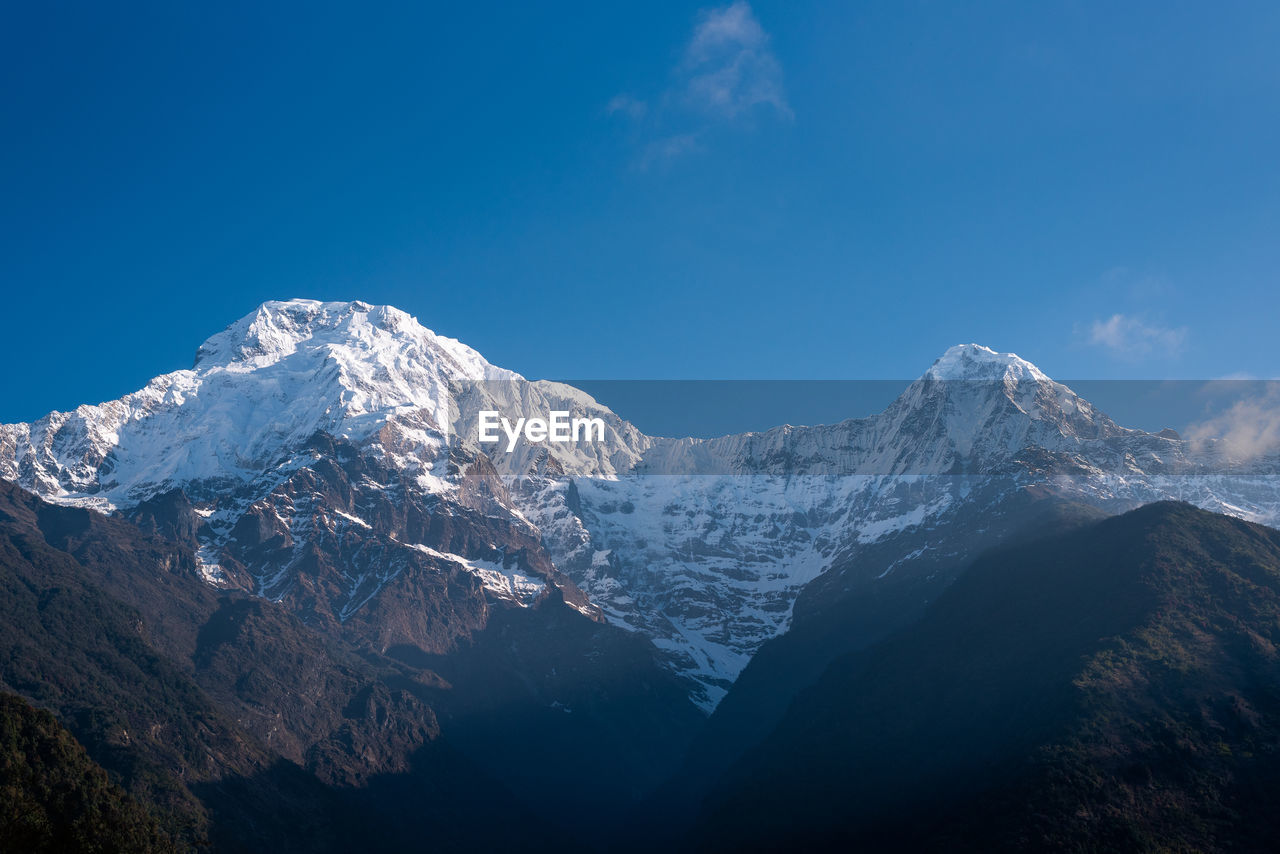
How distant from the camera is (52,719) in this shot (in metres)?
188

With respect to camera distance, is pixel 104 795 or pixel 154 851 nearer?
pixel 154 851

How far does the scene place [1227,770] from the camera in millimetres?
193375

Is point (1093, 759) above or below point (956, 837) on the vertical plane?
above

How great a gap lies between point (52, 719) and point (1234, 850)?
590 ft

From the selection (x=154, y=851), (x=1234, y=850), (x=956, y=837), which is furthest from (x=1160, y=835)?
(x=154, y=851)

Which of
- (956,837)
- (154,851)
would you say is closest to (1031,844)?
(956,837)

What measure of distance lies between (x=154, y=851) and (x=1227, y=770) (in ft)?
530

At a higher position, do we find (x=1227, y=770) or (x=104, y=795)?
(x=1227, y=770)

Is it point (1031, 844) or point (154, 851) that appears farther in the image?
point (1031, 844)

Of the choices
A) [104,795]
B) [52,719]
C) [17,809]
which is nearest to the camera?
[17,809]

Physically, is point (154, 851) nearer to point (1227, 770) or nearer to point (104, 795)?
point (104, 795)

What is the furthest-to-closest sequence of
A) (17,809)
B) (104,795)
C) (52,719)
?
(52,719) < (104,795) < (17,809)

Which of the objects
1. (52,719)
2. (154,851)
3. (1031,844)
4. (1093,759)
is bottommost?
(154,851)

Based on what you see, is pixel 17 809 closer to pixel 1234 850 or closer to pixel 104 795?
pixel 104 795
